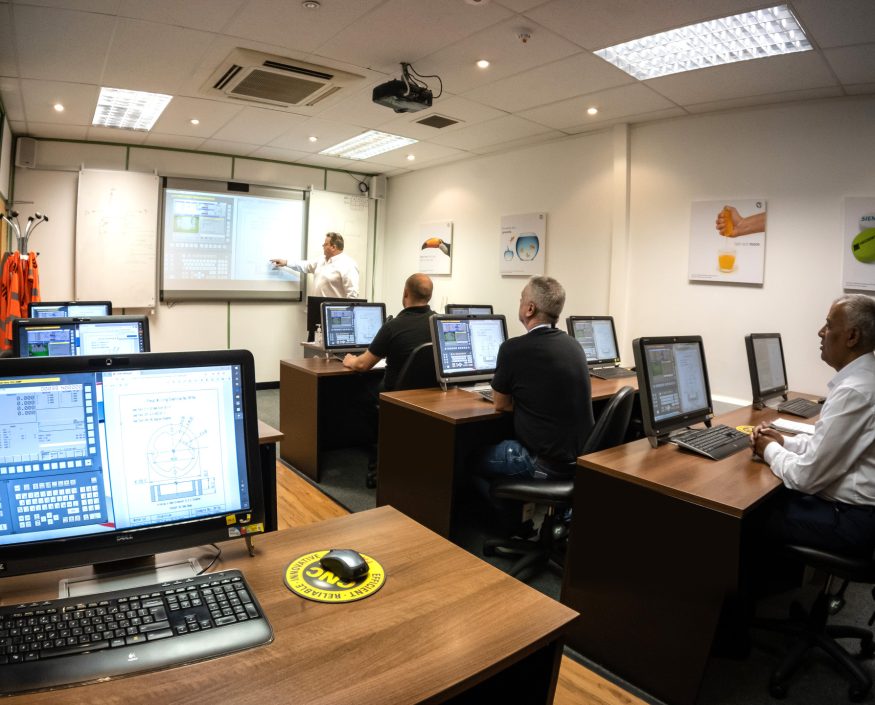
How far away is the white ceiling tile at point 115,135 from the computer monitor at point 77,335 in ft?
12.9

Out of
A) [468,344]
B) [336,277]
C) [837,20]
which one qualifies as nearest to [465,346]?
[468,344]

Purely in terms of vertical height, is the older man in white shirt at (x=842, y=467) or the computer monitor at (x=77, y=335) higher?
the computer monitor at (x=77, y=335)

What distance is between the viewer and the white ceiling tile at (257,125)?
191 inches

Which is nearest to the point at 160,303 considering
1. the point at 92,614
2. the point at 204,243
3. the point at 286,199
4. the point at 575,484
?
the point at 204,243

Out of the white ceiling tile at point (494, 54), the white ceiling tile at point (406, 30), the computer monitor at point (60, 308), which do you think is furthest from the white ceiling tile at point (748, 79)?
the computer monitor at point (60, 308)

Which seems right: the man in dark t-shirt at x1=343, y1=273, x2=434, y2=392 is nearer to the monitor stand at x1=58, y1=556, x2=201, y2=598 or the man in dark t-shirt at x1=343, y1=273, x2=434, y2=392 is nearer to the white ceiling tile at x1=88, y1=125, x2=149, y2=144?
the monitor stand at x1=58, y1=556, x2=201, y2=598

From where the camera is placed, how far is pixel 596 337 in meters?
4.47

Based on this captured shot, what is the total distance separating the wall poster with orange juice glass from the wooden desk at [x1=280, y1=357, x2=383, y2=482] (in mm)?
2599

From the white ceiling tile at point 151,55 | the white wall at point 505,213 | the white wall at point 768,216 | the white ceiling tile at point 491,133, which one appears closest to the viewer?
the white ceiling tile at point 151,55

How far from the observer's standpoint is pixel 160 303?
6488 mm

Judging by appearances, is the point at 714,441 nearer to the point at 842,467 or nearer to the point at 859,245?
the point at 842,467

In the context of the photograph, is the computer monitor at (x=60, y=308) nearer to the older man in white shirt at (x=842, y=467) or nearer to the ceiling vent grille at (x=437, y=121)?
the ceiling vent grille at (x=437, y=121)

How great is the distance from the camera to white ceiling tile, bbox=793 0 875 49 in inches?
103

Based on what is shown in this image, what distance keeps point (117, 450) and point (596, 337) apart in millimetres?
3839
